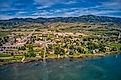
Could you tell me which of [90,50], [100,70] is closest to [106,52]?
[90,50]

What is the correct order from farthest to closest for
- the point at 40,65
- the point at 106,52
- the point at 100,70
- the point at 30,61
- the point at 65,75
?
the point at 106,52
the point at 30,61
the point at 40,65
the point at 100,70
the point at 65,75

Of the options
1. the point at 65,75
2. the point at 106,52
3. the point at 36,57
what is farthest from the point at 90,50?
the point at 65,75

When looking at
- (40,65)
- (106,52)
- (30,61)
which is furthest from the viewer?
(106,52)

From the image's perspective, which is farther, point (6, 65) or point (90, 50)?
point (90, 50)

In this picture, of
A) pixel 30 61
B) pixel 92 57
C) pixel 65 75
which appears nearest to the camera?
pixel 65 75

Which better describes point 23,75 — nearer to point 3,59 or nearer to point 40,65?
point 40,65

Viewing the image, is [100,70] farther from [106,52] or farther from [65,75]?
[106,52]
